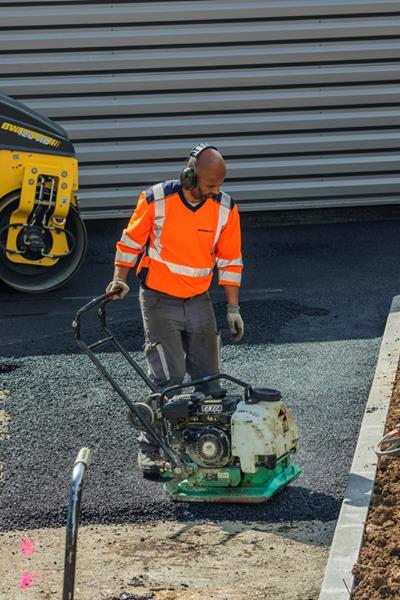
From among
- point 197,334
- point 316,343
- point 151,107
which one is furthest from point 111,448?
point 151,107

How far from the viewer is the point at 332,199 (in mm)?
14555

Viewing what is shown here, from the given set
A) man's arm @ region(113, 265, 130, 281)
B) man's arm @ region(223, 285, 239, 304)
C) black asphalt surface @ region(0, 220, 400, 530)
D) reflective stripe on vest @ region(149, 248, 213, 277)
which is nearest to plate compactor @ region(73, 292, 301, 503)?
black asphalt surface @ region(0, 220, 400, 530)

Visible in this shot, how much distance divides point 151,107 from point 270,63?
1.44m

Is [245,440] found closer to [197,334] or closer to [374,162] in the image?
[197,334]

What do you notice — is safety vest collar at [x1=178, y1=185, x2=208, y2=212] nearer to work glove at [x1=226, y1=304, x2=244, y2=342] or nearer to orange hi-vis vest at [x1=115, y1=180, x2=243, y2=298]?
orange hi-vis vest at [x1=115, y1=180, x2=243, y2=298]

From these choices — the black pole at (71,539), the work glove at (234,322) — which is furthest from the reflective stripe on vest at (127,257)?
the black pole at (71,539)

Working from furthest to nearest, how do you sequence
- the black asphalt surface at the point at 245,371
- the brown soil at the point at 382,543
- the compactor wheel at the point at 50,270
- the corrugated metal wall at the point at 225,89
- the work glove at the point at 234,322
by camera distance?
the corrugated metal wall at the point at 225,89, the compactor wheel at the point at 50,270, the work glove at the point at 234,322, the black asphalt surface at the point at 245,371, the brown soil at the point at 382,543

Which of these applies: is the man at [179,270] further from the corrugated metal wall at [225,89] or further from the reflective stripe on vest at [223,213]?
the corrugated metal wall at [225,89]

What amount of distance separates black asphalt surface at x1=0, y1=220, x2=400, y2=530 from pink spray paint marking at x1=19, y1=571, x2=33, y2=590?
1.95 ft

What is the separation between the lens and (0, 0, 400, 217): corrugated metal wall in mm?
13781

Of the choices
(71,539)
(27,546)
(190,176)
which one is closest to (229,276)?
(190,176)

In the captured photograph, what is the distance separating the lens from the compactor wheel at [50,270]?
37.2ft

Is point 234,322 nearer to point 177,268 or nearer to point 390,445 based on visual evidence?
point 177,268

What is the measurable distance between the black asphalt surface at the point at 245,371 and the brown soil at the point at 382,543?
27 centimetres
